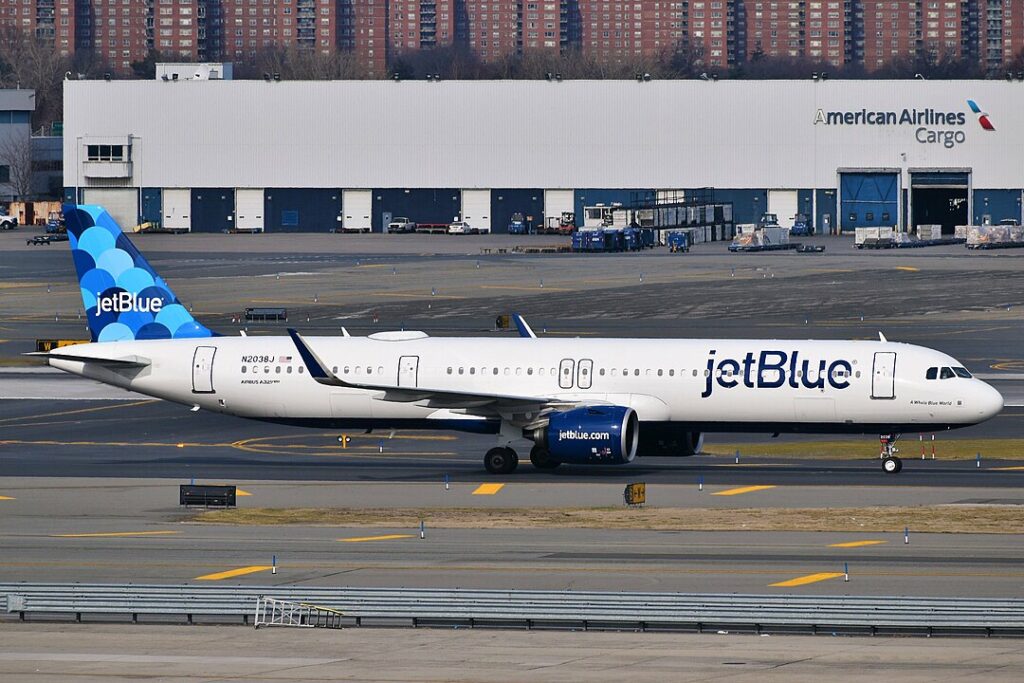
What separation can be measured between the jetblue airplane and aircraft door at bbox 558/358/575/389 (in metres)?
0.04

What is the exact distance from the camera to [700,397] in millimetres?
51281

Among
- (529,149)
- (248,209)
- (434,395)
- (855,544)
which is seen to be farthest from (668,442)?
(248,209)

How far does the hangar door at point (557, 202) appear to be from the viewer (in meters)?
188

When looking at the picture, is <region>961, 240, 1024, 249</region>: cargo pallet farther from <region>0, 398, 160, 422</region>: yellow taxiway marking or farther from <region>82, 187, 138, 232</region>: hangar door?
<region>0, 398, 160, 422</region>: yellow taxiway marking

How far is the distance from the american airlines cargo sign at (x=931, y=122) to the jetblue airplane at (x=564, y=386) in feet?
436

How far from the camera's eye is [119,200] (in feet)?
630

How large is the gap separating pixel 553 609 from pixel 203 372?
24.6m

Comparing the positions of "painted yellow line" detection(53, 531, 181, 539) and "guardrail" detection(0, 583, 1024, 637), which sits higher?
"guardrail" detection(0, 583, 1024, 637)

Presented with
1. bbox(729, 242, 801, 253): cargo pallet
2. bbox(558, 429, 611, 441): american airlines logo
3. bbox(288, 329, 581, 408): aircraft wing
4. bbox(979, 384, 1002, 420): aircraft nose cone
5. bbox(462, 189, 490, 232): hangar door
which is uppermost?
bbox(462, 189, 490, 232): hangar door

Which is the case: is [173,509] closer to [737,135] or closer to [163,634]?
[163,634]

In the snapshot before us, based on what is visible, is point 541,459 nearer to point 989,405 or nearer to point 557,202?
point 989,405

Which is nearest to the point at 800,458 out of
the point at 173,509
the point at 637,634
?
the point at 173,509

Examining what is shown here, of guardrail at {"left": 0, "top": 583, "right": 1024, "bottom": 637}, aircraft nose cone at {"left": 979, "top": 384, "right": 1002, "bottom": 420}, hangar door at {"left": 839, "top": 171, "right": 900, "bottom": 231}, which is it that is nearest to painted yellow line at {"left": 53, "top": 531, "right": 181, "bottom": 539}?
guardrail at {"left": 0, "top": 583, "right": 1024, "bottom": 637}

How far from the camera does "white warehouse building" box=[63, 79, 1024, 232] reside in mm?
181625
